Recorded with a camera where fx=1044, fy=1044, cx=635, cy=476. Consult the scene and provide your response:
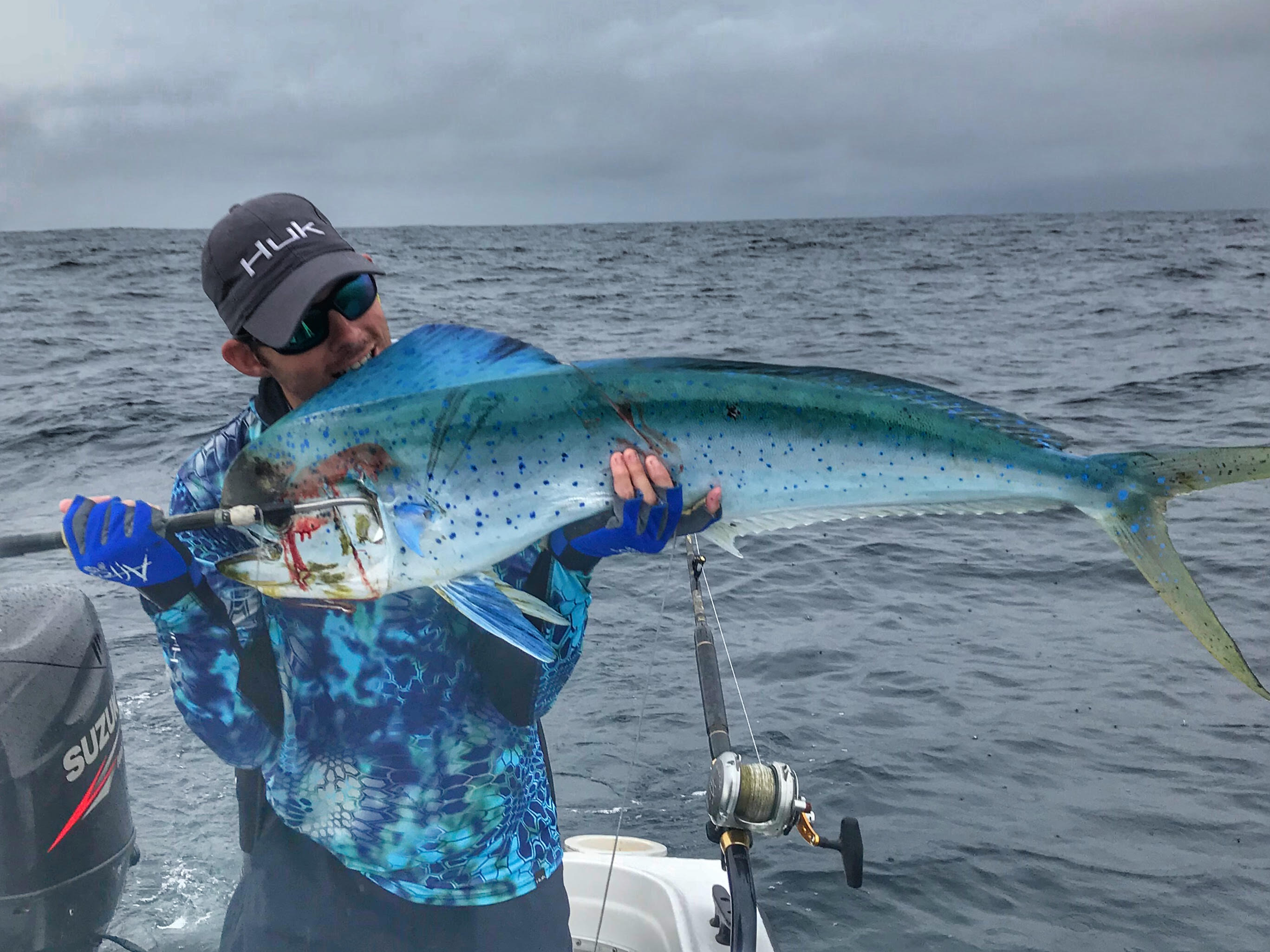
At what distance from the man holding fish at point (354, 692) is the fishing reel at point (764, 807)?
0.81 m

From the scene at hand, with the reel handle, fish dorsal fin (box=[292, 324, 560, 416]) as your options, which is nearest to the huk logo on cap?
fish dorsal fin (box=[292, 324, 560, 416])

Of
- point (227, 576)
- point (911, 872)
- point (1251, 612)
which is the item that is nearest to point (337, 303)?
point (227, 576)

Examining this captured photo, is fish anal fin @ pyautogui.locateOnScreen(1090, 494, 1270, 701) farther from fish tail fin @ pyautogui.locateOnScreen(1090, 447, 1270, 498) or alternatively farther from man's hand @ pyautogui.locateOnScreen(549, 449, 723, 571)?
man's hand @ pyautogui.locateOnScreen(549, 449, 723, 571)

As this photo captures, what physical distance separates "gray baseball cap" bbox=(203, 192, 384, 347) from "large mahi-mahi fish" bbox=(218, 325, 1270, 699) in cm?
18

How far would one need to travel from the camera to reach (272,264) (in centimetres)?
217

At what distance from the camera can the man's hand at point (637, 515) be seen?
205cm

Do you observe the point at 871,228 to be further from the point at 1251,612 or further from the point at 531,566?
the point at 531,566

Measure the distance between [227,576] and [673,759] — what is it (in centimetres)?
443

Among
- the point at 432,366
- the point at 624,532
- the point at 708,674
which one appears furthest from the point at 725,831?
the point at 432,366

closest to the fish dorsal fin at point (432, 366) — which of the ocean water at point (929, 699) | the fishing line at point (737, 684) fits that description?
the ocean water at point (929, 699)

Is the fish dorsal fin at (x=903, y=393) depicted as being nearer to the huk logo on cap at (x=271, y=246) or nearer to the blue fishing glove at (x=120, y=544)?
the huk logo on cap at (x=271, y=246)

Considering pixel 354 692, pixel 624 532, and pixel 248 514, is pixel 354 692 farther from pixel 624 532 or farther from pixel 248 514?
pixel 624 532

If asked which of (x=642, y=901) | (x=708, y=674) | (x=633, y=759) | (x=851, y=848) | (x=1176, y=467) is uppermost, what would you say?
(x=1176, y=467)

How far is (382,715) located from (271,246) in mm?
1037
